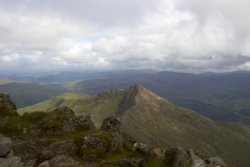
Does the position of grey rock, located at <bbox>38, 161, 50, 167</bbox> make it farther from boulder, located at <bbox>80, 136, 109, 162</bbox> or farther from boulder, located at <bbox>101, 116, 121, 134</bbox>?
boulder, located at <bbox>101, 116, 121, 134</bbox>

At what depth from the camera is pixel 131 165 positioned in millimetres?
77750

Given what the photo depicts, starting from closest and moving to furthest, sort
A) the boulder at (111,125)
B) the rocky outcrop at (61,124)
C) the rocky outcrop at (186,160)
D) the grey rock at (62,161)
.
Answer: the grey rock at (62,161) < the rocky outcrop at (186,160) < the rocky outcrop at (61,124) < the boulder at (111,125)

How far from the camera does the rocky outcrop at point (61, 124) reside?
94688 millimetres

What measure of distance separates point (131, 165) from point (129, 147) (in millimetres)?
14997

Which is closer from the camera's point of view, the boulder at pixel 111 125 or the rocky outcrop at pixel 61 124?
the rocky outcrop at pixel 61 124

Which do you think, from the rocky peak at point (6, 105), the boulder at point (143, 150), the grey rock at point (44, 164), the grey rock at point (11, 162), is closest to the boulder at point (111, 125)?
the boulder at point (143, 150)

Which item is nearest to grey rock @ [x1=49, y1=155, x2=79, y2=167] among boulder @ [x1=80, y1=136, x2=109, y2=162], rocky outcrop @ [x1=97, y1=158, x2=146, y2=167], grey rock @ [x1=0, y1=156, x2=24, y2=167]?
boulder @ [x1=80, y1=136, x2=109, y2=162]

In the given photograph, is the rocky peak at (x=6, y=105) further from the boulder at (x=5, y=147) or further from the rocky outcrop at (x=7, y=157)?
the boulder at (x=5, y=147)

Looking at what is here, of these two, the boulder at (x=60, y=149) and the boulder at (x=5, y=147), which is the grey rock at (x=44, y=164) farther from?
the boulder at (x=5, y=147)

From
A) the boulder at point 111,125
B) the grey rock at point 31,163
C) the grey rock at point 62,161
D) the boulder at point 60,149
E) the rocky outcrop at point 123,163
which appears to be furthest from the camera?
the boulder at point 111,125

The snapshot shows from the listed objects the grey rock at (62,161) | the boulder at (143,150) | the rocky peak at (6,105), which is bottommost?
the boulder at (143,150)

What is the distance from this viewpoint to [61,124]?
9675cm

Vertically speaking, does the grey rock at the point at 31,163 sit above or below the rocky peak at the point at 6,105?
below

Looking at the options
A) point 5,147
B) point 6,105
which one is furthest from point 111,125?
point 5,147
